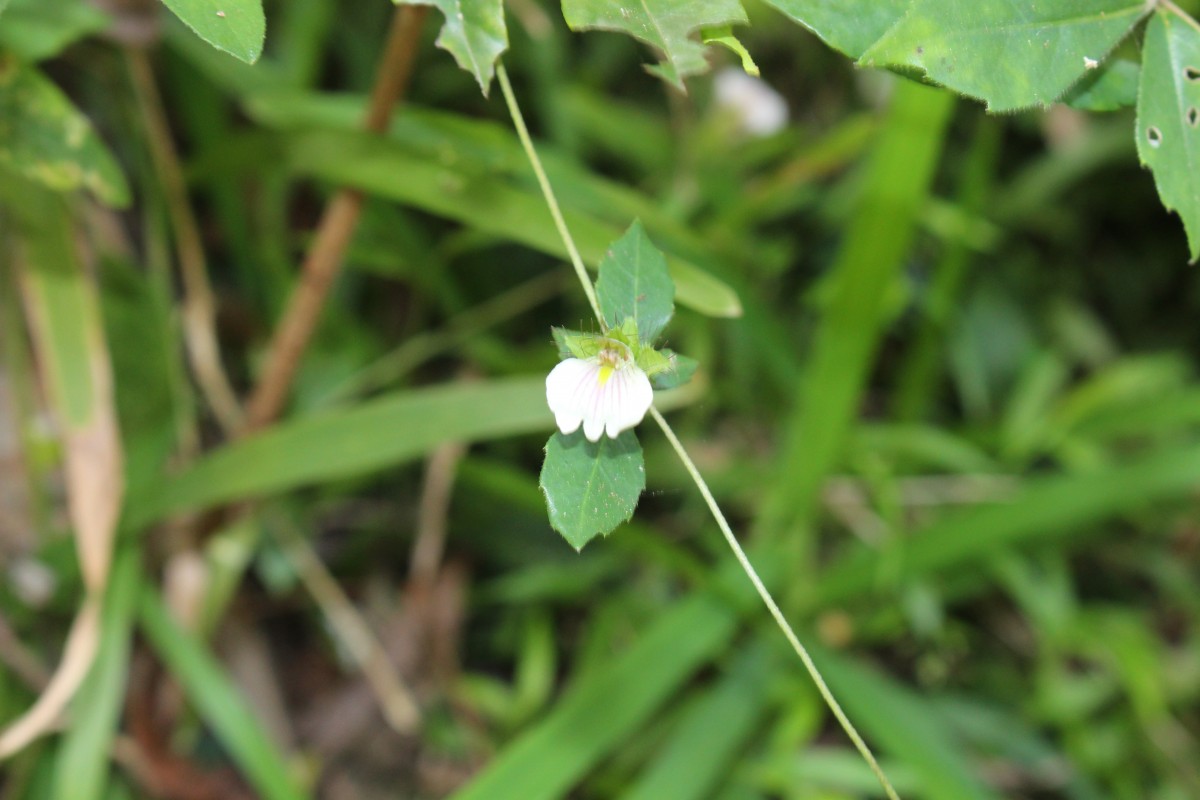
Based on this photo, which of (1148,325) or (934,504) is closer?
(934,504)

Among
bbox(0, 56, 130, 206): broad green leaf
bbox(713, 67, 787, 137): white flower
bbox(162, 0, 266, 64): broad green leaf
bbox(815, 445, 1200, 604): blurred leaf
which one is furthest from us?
→ bbox(713, 67, 787, 137): white flower

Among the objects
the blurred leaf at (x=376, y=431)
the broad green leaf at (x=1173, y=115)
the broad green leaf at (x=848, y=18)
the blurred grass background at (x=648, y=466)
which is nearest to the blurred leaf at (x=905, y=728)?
the blurred grass background at (x=648, y=466)

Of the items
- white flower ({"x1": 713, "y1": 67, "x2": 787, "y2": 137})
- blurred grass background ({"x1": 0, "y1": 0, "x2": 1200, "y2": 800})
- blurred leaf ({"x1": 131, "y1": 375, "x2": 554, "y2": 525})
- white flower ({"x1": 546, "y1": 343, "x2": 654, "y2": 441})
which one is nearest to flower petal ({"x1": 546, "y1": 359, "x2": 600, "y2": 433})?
white flower ({"x1": 546, "y1": 343, "x2": 654, "y2": 441})

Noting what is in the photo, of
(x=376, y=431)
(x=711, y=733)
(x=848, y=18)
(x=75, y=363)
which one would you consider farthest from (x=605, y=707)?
(x=848, y=18)

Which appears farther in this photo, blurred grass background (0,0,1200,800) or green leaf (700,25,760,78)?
blurred grass background (0,0,1200,800)

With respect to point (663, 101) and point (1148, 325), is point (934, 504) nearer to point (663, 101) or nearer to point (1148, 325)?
point (1148, 325)

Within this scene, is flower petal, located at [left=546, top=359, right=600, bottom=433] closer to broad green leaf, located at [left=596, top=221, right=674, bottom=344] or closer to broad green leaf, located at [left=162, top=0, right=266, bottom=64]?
broad green leaf, located at [left=596, top=221, right=674, bottom=344]

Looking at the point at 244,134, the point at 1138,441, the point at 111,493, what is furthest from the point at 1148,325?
the point at 111,493
